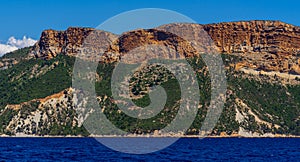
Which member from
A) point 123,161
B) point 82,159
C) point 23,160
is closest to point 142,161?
point 123,161

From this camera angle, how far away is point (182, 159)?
118 m

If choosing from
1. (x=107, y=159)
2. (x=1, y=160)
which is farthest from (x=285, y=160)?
(x=1, y=160)

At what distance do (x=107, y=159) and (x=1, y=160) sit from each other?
17.6 meters

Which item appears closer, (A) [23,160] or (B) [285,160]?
(A) [23,160]

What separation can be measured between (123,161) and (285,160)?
3026 cm

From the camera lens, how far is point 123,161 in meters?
113

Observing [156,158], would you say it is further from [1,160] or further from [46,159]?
[1,160]

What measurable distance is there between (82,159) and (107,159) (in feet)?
14.0

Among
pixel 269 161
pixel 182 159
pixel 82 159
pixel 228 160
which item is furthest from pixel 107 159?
pixel 269 161

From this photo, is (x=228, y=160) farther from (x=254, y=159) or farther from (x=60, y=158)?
(x=60, y=158)

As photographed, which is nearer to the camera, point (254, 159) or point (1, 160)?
point (1, 160)

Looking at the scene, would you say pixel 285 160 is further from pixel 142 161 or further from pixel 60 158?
pixel 60 158

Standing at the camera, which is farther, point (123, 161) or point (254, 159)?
point (254, 159)

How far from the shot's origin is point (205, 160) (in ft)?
391
